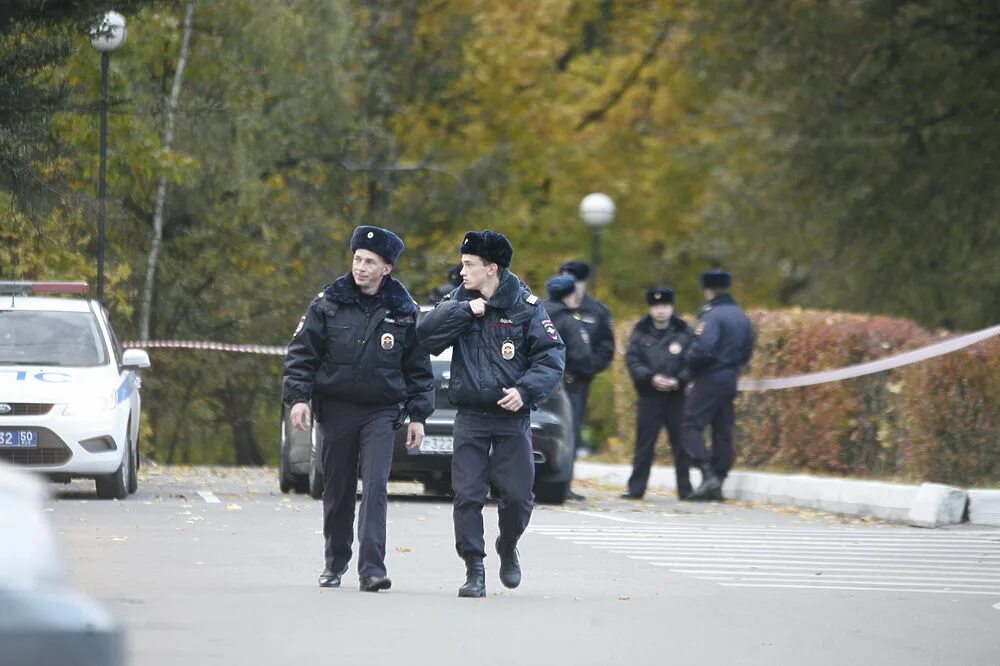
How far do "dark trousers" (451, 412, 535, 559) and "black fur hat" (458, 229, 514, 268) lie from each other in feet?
2.58

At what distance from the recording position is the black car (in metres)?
17.3

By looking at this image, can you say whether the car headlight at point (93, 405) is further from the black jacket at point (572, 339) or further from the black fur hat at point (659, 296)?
the black fur hat at point (659, 296)

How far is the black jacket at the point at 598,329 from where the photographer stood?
63.6ft

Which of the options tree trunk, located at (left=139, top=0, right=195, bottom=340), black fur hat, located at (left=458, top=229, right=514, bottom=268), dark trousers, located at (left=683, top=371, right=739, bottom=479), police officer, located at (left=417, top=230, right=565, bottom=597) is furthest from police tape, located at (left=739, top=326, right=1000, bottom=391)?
tree trunk, located at (left=139, top=0, right=195, bottom=340)

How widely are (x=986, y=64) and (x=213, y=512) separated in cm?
1687

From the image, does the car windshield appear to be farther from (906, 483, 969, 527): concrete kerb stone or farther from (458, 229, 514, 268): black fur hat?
(458, 229, 514, 268): black fur hat

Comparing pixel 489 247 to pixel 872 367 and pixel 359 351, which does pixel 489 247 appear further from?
pixel 872 367

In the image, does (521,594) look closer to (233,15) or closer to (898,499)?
(898,499)

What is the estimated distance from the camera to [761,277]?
41688mm

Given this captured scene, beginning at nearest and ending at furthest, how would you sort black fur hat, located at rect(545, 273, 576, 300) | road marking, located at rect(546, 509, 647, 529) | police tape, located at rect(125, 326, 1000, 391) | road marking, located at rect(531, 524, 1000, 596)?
1. road marking, located at rect(531, 524, 1000, 596)
2. road marking, located at rect(546, 509, 647, 529)
3. police tape, located at rect(125, 326, 1000, 391)
4. black fur hat, located at rect(545, 273, 576, 300)

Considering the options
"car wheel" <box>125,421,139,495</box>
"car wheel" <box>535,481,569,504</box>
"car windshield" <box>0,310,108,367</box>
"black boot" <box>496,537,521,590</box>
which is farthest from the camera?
"car wheel" <box>535,481,569,504</box>

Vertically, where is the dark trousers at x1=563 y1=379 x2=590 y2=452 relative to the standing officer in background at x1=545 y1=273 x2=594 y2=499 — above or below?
below

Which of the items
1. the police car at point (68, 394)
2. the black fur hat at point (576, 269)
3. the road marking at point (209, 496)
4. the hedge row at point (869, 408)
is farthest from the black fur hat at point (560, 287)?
the police car at point (68, 394)

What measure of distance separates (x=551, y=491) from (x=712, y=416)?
2175 mm
